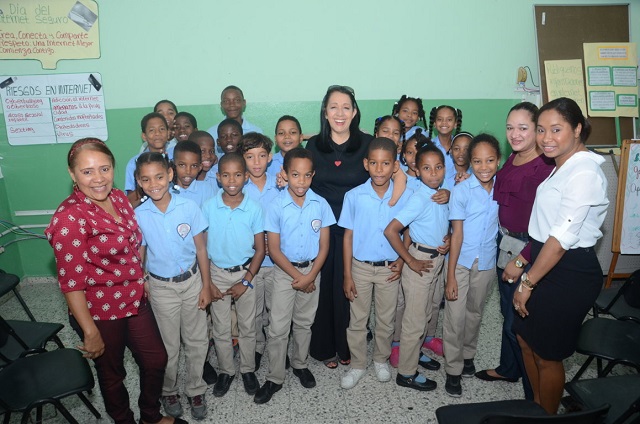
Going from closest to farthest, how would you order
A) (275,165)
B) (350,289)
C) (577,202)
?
(577,202) < (350,289) < (275,165)

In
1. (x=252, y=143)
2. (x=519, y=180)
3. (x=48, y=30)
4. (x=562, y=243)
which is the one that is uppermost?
(x=48, y=30)

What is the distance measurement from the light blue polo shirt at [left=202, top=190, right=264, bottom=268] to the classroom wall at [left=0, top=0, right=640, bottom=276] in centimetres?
189

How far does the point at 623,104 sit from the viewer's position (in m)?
3.99

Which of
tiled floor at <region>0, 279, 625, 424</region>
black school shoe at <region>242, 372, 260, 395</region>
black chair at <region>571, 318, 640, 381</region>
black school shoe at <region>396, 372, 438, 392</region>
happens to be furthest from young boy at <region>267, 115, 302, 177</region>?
black chair at <region>571, 318, 640, 381</region>

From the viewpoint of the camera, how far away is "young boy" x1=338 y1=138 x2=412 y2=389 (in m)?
2.30

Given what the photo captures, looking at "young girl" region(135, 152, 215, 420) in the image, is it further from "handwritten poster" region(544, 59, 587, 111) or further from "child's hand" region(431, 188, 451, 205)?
"handwritten poster" region(544, 59, 587, 111)

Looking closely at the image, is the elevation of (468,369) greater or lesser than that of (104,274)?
lesser

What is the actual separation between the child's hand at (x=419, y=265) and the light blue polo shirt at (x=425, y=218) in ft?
0.33

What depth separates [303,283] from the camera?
2.35 meters

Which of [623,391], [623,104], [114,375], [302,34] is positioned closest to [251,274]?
[114,375]

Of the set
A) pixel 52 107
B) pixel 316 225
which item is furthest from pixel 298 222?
pixel 52 107

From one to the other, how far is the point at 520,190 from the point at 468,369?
3.89 ft

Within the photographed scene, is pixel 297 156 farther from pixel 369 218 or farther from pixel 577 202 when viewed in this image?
pixel 577 202

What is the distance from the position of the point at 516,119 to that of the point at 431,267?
0.88 metres
